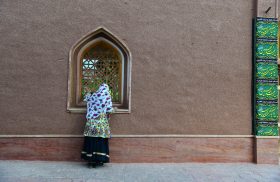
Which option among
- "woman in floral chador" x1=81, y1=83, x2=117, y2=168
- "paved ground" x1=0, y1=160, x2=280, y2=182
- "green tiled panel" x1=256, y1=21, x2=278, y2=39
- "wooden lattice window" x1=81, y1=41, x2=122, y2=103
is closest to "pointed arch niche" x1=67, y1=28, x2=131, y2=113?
"wooden lattice window" x1=81, y1=41, x2=122, y2=103

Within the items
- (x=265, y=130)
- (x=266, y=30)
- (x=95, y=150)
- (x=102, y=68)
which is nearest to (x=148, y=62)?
(x=102, y=68)

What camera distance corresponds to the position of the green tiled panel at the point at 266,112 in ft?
15.6

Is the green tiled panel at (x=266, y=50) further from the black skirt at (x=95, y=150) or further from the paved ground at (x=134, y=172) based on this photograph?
Answer: the black skirt at (x=95, y=150)

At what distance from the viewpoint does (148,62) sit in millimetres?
4773

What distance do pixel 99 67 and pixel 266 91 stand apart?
388 centimetres

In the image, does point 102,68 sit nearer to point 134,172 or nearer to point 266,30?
point 134,172

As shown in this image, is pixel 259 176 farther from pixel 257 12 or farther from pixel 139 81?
pixel 257 12

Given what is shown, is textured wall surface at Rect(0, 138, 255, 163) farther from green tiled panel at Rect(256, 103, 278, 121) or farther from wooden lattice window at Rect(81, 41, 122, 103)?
wooden lattice window at Rect(81, 41, 122, 103)

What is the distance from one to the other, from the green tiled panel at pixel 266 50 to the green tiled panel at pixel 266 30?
166 mm

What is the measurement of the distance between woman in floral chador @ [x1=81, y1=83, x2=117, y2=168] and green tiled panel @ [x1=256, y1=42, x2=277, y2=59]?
140 inches

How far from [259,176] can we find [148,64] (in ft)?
10.2

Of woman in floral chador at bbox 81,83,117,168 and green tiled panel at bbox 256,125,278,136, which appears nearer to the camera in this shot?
woman in floral chador at bbox 81,83,117,168

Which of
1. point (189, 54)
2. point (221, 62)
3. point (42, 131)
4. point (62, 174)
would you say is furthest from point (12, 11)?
point (221, 62)

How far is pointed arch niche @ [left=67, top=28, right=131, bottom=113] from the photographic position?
4.80 metres
